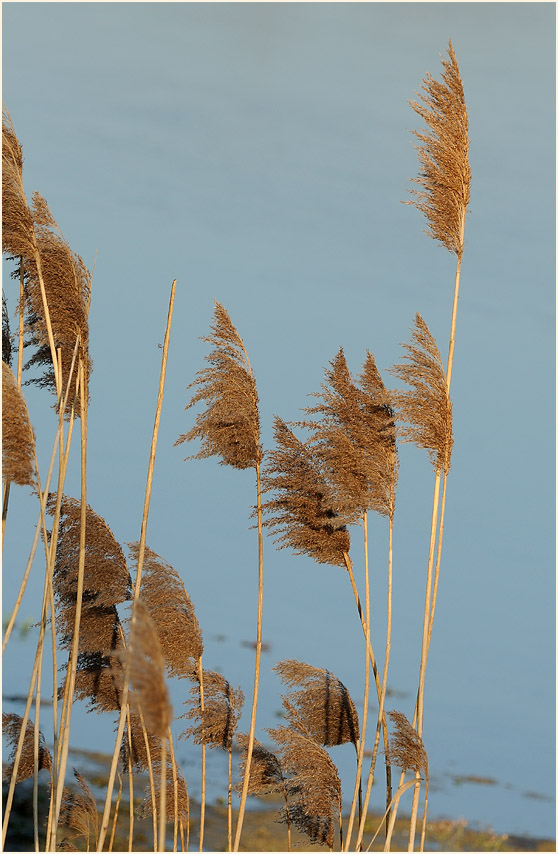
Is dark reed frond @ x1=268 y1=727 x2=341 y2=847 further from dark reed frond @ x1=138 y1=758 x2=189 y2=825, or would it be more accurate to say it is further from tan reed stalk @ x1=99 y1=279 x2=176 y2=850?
tan reed stalk @ x1=99 y1=279 x2=176 y2=850

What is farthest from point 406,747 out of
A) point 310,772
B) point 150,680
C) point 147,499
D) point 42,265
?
point 42,265

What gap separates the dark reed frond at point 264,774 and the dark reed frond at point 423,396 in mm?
1585

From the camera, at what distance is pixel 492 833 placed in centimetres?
705

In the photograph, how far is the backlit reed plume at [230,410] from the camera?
11.1 ft

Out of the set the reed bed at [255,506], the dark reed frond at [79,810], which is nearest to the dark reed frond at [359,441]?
the reed bed at [255,506]

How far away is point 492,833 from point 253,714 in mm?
4422

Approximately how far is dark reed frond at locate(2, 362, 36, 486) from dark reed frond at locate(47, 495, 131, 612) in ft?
1.91

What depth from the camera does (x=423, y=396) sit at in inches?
124

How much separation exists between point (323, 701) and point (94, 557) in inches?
43.8

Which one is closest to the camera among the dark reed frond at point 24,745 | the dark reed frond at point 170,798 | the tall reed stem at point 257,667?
the tall reed stem at point 257,667

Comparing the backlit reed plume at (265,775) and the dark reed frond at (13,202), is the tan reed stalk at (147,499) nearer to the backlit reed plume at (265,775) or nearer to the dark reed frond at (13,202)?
the dark reed frond at (13,202)

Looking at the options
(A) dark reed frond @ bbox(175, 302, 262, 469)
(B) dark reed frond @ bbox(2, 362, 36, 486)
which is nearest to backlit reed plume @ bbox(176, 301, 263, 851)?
(A) dark reed frond @ bbox(175, 302, 262, 469)

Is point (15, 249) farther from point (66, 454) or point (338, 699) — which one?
point (338, 699)

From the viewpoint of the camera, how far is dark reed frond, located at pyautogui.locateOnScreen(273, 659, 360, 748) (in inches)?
145
